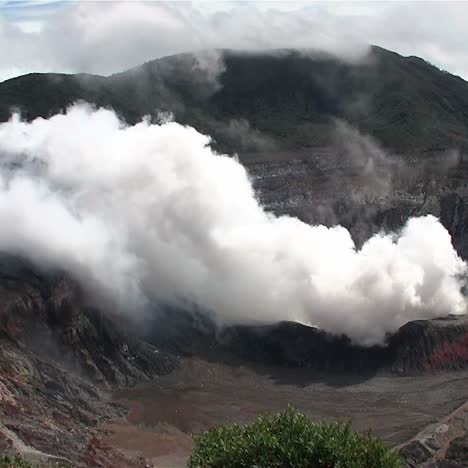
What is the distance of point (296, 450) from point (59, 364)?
2005 inches

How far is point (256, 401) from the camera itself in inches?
3450

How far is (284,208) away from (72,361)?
58.5m

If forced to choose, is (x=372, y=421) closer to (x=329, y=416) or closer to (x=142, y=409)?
(x=329, y=416)

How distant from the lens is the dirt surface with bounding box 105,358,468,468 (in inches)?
3014

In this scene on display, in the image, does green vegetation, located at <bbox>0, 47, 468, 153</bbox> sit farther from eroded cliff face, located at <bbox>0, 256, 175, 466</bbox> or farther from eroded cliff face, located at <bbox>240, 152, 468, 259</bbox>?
eroded cliff face, located at <bbox>0, 256, 175, 466</bbox>

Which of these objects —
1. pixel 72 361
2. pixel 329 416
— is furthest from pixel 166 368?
pixel 329 416

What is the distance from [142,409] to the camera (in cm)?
8469

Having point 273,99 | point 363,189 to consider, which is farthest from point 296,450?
point 273,99

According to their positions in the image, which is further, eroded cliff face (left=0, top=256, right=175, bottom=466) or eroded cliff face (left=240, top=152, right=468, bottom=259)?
eroded cliff face (left=240, top=152, right=468, bottom=259)

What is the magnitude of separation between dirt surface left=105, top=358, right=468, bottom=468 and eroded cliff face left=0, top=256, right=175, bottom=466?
9.90 ft

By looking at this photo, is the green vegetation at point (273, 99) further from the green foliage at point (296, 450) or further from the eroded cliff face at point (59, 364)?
the green foliage at point (296, 450)

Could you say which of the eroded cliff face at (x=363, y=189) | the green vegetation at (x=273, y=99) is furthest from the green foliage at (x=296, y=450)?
the green vegetation at (x=273, y=99)

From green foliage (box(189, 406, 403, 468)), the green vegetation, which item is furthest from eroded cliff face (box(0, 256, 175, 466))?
the green vegetation

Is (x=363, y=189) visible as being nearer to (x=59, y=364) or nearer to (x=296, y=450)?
(x=59, y=364)
